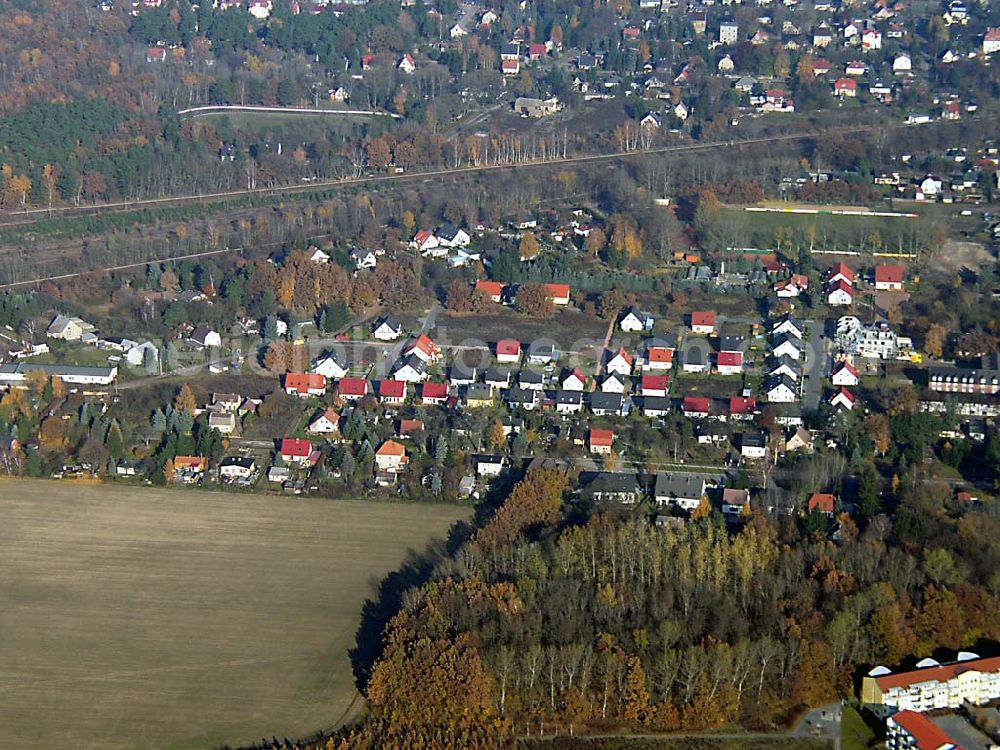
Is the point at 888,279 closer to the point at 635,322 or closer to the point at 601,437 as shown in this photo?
the point at 635,322

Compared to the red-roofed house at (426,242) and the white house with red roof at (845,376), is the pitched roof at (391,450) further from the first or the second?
the red-roofed house at (426,242)

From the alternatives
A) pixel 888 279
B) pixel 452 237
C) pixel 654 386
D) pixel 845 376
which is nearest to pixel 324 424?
pixel 654 386

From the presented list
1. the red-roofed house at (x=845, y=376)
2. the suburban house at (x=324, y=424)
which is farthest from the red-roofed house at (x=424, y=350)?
the red-roofed house at (x=845, y=376)

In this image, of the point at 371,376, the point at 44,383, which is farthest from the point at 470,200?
the point at 44,383

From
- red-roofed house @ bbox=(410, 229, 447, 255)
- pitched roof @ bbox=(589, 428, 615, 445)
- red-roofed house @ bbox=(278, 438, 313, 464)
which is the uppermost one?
red-roofed house @ bbox=(410, 229, 447, 255)

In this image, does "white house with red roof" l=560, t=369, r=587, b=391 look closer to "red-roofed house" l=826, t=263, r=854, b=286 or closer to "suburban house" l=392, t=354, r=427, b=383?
"suburban house" l=392, t=354, r=427, b=383

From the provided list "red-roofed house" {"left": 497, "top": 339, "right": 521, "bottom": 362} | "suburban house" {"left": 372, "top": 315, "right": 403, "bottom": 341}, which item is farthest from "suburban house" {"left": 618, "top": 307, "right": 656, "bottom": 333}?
"suburban house" {"left": 372, "top": 315, "right": 403, "bottom": 341}
